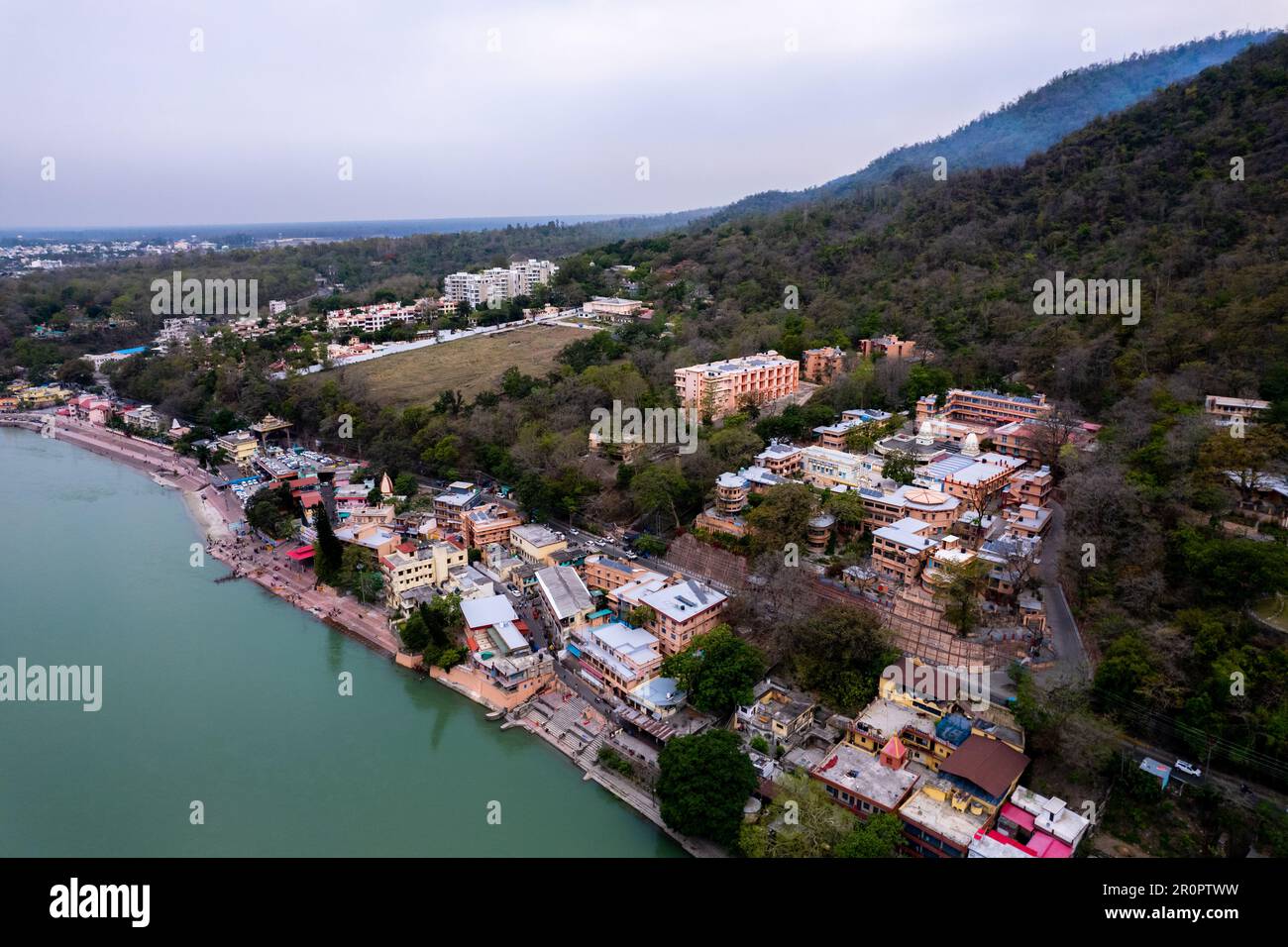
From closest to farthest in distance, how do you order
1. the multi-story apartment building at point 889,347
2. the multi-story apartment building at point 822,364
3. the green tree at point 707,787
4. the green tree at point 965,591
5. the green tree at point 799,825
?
the green tree at point 799,825
the green tree at point 707,787
the green tree at point 965,591
the multi-story apartment building at point 889,347
the multi-story apartment building at point 822,364

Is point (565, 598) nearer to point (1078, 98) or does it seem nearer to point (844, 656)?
point (844, 656)

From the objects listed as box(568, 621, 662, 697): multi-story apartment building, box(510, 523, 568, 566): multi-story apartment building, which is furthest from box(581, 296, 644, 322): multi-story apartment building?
box(568, 621, 662, 697): multi-story apartment building

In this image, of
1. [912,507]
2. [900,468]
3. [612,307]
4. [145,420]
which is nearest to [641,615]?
[912,507]

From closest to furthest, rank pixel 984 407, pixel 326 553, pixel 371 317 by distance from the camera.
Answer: pixel 326 553, pixel 984 407, pixel 371 317

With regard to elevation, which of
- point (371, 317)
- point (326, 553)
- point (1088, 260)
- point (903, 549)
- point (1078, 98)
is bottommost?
point (326, 553)

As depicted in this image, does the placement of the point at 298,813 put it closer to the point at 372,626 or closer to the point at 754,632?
the point at 372,626

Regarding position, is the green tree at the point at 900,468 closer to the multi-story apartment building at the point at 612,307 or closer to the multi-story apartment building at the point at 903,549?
the multi-story apartment building at the point at 903,549

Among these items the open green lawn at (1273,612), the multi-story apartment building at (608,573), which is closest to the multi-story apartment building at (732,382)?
the multi-story apartment building at (608,573)
